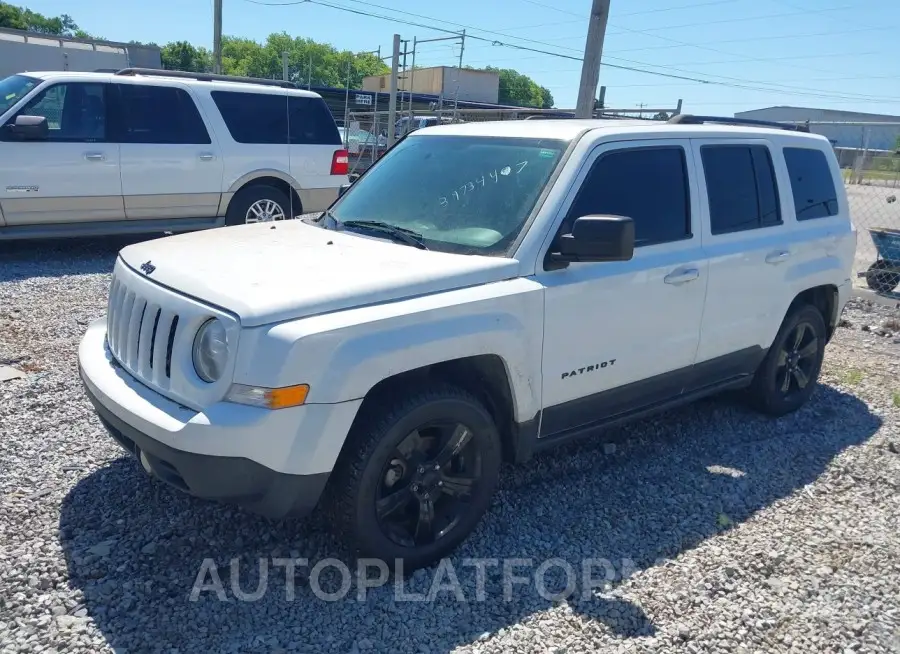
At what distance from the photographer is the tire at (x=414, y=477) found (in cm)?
306

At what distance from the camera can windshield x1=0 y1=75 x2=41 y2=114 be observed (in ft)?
26.9

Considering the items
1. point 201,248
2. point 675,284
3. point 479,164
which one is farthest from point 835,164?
point 201,248

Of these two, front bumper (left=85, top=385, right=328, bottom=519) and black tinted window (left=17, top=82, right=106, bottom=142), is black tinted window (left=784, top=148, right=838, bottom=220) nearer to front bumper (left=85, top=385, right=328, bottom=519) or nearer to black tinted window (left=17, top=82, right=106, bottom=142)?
front bumper (left=85, top=385, right=328, bottom=519)

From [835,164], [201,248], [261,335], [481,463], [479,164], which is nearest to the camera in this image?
[261,335]

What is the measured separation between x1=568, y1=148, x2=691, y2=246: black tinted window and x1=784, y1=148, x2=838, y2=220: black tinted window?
1253 mm

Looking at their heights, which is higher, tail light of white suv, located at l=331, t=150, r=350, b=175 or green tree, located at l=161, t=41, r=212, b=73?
green tree, located at l=161, t=41, r=212, b=73

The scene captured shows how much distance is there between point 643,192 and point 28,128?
672 cm

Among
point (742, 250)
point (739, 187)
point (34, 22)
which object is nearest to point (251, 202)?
point (739, 187)

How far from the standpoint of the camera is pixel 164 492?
3.87m

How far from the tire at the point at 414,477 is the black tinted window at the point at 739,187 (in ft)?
6.72

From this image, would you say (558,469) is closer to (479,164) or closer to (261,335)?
(479,164)

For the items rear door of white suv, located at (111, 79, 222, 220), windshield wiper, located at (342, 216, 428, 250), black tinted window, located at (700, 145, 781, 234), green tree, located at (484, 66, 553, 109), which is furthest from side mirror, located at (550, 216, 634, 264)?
green tree, located at (484, 66, 553, 109)

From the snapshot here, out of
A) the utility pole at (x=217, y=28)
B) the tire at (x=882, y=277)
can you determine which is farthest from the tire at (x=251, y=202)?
the utility pole at (x=217, y=28)

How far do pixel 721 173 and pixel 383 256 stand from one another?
2.26 metres
